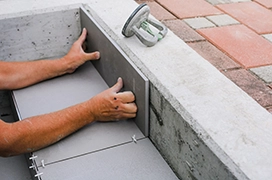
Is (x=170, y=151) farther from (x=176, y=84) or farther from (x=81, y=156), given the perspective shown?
(x=81, y=156)

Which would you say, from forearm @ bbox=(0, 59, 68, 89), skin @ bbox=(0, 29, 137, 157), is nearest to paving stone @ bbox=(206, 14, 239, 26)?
skin @ bbox=(0, 29, 137, 157)

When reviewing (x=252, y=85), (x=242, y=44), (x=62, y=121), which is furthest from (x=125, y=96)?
(x=242, y=44)

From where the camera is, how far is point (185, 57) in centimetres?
217

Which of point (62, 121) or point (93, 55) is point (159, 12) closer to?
point (93, 55)

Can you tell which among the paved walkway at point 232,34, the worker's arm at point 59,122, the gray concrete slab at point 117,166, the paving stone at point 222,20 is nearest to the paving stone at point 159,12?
the paved walkway at point 232,34

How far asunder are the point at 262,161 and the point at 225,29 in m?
1.67

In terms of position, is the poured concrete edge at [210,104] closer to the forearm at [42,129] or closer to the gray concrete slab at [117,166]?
the gray concrete slab at [117,166]

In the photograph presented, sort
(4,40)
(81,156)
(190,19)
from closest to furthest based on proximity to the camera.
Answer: (81,156) < (4,40) < (190,19)

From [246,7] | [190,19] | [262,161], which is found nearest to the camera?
[262,161]

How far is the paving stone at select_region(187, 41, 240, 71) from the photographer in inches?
95.0

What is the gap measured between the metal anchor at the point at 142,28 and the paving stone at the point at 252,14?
3.10ft

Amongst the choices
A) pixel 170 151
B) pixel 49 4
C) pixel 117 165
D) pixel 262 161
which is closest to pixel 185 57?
pixel 170 151

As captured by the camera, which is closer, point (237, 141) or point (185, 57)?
point (237, 141)

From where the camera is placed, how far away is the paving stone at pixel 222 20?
3029 millimetres
